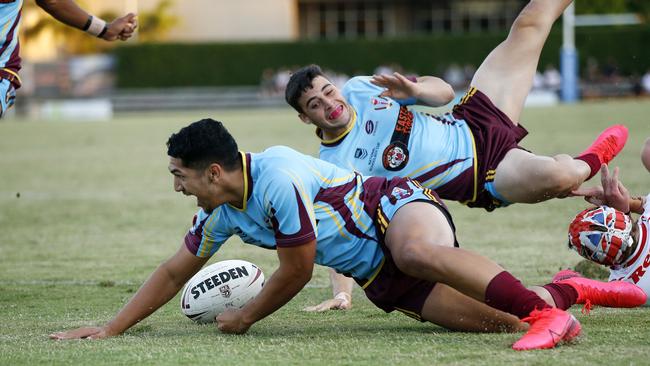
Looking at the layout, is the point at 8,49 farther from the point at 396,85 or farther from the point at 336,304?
the point at 336,304

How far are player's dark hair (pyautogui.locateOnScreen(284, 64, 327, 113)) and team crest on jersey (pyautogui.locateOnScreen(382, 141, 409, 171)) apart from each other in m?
0.61

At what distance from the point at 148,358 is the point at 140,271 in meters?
3.47

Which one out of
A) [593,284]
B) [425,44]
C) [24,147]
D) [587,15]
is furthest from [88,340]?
[425,44]

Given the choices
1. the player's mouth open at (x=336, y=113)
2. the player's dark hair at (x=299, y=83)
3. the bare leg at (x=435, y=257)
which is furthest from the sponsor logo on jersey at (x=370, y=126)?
the bare leg at (x=435, y=257)

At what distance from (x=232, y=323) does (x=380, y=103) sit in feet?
6.30

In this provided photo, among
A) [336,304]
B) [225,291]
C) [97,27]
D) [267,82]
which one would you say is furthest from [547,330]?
[267,82]

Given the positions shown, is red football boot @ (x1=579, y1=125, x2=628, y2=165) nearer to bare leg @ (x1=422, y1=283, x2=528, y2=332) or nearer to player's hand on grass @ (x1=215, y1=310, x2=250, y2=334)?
bare leg @ (x1=422, y1=283, x2=528, y2=332)

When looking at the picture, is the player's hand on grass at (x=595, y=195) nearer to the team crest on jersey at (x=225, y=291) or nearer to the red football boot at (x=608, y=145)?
the red football boot at (x=608, y=145)

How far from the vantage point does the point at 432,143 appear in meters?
6.60

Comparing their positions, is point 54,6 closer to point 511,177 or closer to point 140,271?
point 140,271

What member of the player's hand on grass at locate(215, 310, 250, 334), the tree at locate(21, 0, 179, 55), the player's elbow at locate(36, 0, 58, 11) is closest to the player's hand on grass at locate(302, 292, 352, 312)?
the player's hand on grass at locate(215, 310, 250, 334)

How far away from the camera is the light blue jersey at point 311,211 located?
5008 millimetres

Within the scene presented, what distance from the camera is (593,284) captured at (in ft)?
18.7

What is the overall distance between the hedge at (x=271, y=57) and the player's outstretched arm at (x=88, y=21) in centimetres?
4032
